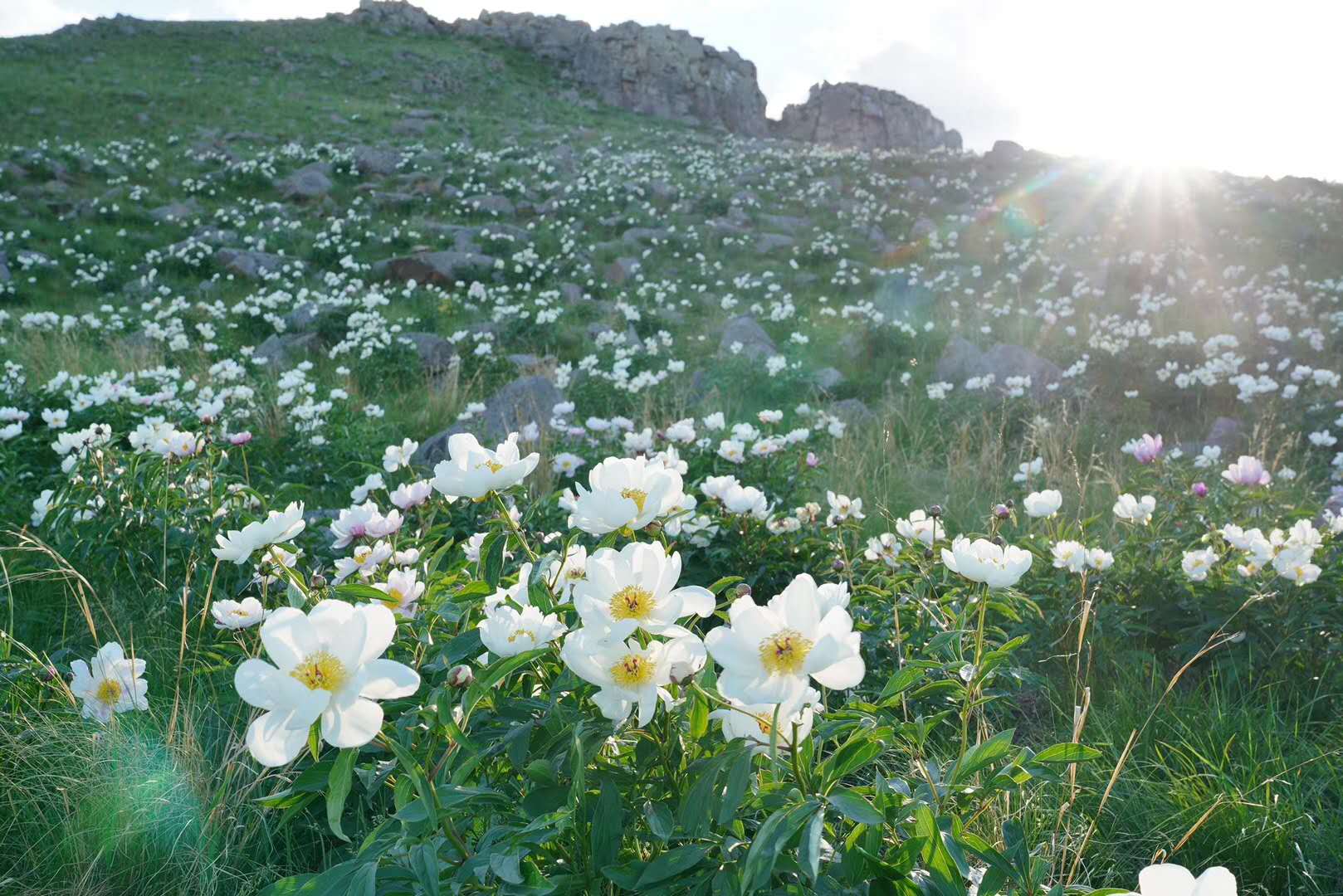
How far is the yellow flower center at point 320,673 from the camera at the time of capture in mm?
1029

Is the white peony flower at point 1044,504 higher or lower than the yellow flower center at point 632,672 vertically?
→ lower

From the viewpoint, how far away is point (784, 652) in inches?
40.4

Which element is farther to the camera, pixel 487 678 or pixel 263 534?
pixel 263 534

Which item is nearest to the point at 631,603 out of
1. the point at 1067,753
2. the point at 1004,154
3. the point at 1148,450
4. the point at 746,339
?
the point at 1067,753

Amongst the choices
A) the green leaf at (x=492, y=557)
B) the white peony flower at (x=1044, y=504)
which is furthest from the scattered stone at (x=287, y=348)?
the green leaf at (x=492, y=557)

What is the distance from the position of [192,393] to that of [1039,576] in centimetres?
549

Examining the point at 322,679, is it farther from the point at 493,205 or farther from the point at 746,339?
the point at 493,205

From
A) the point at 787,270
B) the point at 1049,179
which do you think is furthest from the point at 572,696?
the point at 1049,179

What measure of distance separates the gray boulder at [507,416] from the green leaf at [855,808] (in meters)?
4.16

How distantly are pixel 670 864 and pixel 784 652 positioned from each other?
30 centimetres

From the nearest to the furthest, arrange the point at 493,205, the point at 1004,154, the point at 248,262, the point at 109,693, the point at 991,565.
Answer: the point at 991,565 < the point at 109,693 < the point at 248,262 < the point at 493,205 < the point at 1004,154

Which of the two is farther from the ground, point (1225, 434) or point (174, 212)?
point (174, 212)

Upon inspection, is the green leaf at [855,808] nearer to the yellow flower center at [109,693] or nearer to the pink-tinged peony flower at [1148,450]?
the yellow flower center at [109,693]

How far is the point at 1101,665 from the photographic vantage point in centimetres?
289
